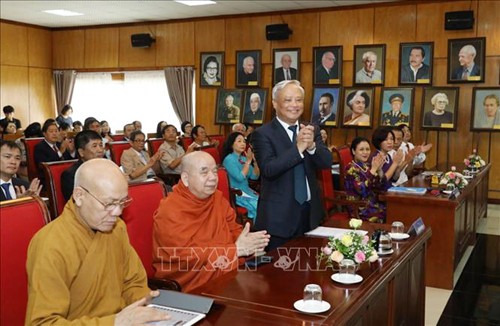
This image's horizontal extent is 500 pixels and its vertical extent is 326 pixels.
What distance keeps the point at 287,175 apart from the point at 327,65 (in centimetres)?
627

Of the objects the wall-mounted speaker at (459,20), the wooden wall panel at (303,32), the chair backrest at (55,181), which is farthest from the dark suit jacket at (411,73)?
the chair backrest at (55,181)

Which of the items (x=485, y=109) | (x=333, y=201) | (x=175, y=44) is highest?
(x=175, y=44)

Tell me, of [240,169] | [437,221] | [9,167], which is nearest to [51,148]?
[9,167]

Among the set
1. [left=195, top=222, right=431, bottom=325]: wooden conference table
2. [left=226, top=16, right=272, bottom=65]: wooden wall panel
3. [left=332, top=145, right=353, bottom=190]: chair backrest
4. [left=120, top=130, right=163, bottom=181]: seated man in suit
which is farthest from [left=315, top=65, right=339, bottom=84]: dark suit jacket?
[left=195, top=222, right=431, bottom=325]: wooden conference table

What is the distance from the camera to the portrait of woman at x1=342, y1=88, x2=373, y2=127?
8180mm

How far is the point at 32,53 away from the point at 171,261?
9948 millimetres

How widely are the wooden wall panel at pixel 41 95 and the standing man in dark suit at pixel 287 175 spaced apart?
9481 millimetres

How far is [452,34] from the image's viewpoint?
7777 mm

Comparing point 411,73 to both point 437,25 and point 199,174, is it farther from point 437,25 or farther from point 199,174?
point 199,174

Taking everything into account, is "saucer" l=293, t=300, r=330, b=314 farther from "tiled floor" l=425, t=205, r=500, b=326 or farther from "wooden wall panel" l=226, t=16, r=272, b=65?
"wooden wall panel" l=226, t=16, r=272, b=65

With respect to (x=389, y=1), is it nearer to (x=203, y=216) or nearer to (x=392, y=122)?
(x=392, y=122)

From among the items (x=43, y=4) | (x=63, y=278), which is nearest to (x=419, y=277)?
(x=63, y=278)

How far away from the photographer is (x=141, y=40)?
10031 millimetres

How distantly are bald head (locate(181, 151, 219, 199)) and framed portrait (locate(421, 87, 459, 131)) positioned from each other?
6.01 metres
